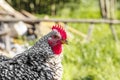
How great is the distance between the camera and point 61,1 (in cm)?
2061

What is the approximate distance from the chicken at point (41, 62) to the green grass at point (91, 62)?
256cm

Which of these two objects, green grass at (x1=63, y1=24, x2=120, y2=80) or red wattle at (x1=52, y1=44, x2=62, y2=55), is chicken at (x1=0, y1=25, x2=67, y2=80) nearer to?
red wattle at (x1=52, y1=44, x2=62, y2=55)

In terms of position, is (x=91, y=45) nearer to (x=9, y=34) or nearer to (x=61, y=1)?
(x=9, y=34)

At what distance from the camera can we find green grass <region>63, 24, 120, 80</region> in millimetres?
8266

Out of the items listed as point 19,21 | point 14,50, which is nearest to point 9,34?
point 19,21

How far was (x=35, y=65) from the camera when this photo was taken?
206 inches

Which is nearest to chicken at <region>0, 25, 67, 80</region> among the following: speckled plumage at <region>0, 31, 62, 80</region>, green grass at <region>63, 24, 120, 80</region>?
speckled plumage at <region>0, 31, 62, 80</region>

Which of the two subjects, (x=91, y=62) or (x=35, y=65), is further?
(x=91, y=62)

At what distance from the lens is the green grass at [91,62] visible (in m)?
8.27

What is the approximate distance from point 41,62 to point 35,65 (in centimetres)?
8

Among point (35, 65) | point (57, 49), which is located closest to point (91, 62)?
point (57, 49)

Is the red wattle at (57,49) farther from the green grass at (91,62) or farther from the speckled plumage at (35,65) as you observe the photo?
the green grass at (91,62)

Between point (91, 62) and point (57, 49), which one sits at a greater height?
point (57, 49)

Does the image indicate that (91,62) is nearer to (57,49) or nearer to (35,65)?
(57,49)
